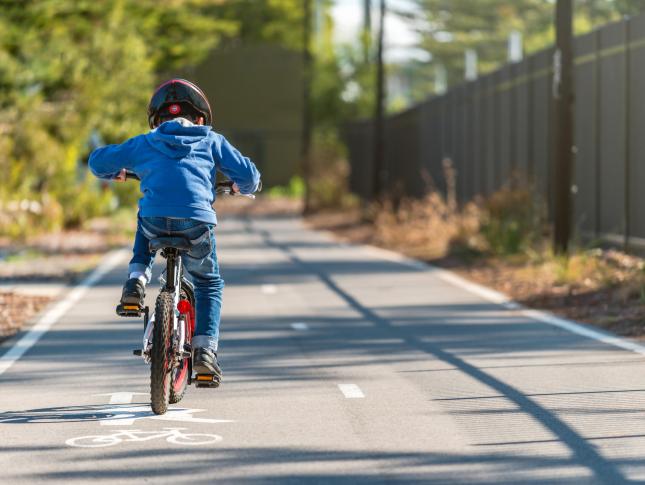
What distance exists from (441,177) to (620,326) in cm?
1966

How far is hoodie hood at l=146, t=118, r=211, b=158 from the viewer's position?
8719 mm

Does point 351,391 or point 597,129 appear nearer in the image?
point 351,391

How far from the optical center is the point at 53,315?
1495 centimetres

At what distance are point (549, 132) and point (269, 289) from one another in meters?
6.21

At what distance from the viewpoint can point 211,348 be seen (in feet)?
29.1

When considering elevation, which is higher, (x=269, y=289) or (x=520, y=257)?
(x=520, y=257)

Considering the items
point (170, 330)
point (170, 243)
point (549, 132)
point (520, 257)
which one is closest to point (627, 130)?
point (520, 257)

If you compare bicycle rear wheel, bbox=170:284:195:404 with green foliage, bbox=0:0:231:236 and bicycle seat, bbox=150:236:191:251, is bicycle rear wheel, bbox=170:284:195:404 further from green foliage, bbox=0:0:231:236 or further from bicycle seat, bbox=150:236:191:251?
green foliage, bbox=0:0:231:236

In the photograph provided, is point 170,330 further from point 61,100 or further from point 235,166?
point 61,100

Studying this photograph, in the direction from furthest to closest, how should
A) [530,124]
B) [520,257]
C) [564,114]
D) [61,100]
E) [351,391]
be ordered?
[61,100] < [530,124] < [520,257] < [564,114] < [351,391]

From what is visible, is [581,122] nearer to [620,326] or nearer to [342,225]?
[620,326]

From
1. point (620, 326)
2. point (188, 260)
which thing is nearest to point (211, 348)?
point (188, 260)

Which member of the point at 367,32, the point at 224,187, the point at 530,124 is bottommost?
the point at 224,187

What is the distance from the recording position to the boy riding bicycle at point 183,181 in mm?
8633
